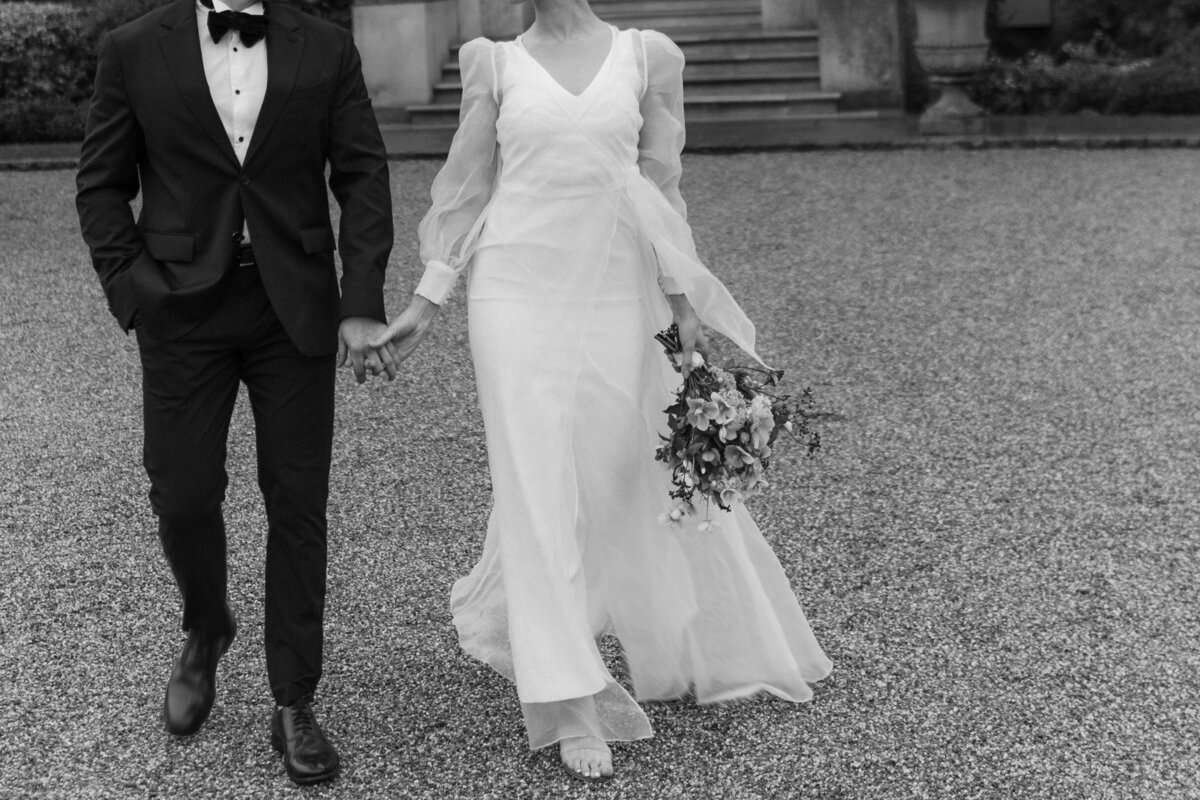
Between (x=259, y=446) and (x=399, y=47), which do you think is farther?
(x=399, y=47)

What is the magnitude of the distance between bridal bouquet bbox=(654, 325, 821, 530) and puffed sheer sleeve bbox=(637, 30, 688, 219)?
1.54ft

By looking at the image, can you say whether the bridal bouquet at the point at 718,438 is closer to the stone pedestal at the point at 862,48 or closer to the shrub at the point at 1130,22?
the stone pedestal at the point at 862,48

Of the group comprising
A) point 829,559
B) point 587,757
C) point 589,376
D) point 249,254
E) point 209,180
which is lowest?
point 829,559

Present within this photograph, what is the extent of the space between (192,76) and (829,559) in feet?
8.52

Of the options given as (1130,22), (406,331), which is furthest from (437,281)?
(1130,22)

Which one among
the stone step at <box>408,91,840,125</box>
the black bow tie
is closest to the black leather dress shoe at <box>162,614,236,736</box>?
the black bow tie

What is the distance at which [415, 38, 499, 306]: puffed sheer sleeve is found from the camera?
3877 millimetres

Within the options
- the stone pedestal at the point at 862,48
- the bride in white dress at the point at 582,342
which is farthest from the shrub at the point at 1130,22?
the bride in white dress at the point at 582,342

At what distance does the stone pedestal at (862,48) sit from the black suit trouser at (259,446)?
13.2 meters

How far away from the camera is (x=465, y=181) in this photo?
12.9 feet

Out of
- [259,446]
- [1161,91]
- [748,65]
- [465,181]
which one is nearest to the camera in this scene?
[259,446]

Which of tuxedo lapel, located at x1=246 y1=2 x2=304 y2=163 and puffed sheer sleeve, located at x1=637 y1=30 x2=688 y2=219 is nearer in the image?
tuxedo lapel, located at x1=246 y1=2 x2=304 y2=163

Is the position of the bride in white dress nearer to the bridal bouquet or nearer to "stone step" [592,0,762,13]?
the bridal bouquet

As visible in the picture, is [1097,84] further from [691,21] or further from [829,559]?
[829,559]
